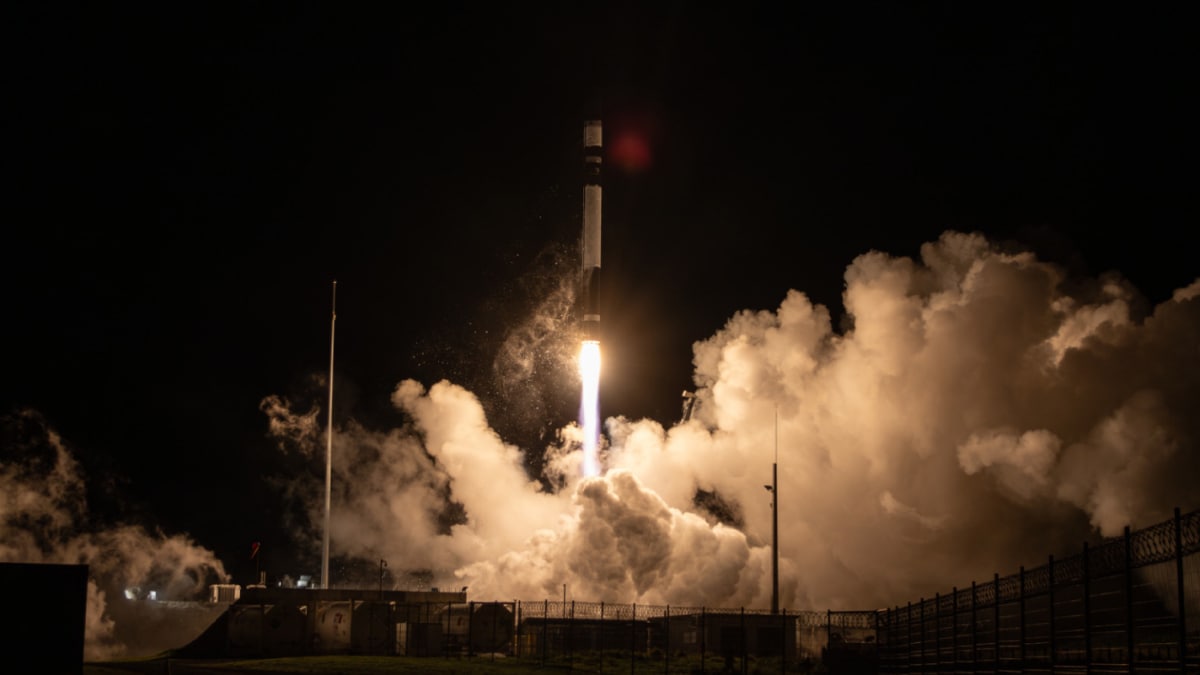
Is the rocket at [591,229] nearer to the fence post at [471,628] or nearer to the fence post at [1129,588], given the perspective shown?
the fence post at [471,628]

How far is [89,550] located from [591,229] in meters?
36.6

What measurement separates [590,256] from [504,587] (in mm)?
22359

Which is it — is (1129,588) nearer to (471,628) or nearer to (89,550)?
(471,628)

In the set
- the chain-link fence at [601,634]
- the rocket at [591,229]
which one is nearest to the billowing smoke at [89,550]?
the chain-link fence at [601,634]

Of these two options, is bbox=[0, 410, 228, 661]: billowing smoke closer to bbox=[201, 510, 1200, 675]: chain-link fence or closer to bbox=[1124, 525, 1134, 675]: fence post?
bbox=[201, 510, 1200, 675]: chain-link fence

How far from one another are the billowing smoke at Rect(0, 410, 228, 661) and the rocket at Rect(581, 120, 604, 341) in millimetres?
29029

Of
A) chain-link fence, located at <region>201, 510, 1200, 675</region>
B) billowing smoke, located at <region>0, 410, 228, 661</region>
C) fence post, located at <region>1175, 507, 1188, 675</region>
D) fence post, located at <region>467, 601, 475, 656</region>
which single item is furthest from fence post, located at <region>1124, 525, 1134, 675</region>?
billowing smoke, located at <region>0, 410, 228, 661</region>

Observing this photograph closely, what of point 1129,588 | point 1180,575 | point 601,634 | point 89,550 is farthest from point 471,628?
point 1180,575

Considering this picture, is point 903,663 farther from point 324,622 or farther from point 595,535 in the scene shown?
point 595,535

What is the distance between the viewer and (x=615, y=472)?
9050 cm

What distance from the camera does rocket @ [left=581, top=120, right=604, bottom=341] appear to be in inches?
3501

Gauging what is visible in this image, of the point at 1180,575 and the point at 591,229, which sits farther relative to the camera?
the point at 591,229

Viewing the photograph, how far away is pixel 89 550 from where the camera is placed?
267ft

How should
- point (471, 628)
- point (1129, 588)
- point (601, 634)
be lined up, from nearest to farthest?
point (1129, 588) < point (601, 634) < point (471, 628)
